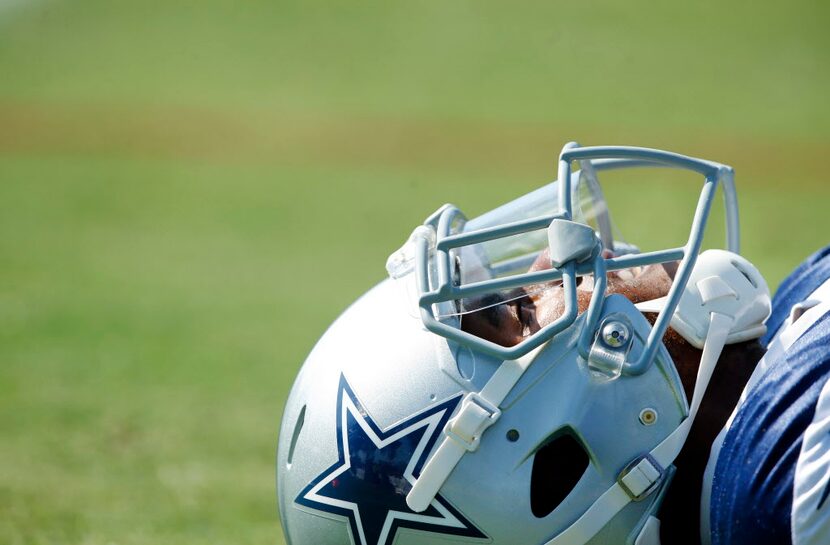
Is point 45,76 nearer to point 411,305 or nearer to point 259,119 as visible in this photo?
point 259,119

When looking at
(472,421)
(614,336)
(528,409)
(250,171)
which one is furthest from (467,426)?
(250,171)

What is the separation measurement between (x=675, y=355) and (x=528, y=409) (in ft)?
1.18

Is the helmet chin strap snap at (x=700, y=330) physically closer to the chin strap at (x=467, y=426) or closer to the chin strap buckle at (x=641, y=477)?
the chin strap buckle at (x=641, y=477)

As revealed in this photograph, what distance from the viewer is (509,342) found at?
2113 millimetres

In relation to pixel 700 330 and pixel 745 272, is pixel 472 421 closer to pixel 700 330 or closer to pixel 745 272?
pixel 700 330

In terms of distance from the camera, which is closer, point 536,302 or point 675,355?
point 675,355

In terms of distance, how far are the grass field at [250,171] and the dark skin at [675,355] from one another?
1411mm

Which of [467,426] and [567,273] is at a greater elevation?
[567,273]

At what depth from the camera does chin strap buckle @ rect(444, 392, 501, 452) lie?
196 centimetres

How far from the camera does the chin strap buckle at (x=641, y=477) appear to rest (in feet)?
6.42

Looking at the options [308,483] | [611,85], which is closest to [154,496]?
[308,483]

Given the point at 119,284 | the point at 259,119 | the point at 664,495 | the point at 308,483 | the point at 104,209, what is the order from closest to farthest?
the point at 664,495, the point at 308,483, the point at 119,284, the point at 104,209, the point at 259,119

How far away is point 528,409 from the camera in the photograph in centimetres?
199

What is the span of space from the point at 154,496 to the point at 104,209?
5730 millimetres
